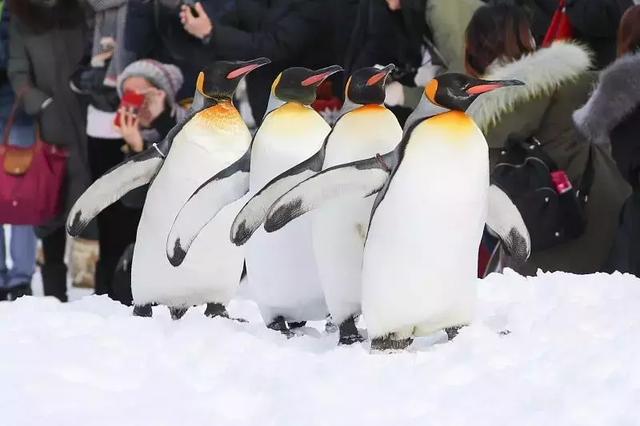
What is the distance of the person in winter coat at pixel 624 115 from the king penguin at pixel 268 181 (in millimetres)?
855

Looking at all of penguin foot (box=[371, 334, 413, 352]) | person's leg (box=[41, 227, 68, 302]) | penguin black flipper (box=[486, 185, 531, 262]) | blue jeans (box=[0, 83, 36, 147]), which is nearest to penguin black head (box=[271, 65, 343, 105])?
penguin black flipper (box=[486, 185, 531, 262])

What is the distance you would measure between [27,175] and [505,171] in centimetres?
173

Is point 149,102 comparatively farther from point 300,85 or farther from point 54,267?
point 300,85

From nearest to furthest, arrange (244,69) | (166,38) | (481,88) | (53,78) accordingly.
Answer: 1. (481,88)
2. (244,69)
3. (166,38)
4. (53,78)

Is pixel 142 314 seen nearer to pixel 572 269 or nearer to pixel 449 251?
pixel 449 251

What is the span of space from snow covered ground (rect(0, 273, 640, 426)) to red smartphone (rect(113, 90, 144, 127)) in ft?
4.77

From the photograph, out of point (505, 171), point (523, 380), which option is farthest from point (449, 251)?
point (505, 171)

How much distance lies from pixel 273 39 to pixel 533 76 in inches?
39.0

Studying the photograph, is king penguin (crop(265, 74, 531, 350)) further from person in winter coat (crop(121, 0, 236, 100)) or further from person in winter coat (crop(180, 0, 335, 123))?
person in winter coat (crop(121, 0, 236, 100))

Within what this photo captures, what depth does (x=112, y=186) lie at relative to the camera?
240 centimetres

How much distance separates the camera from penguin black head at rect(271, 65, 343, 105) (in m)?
2.21

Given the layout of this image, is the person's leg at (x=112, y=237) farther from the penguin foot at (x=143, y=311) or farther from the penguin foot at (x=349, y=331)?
the penguin foot at (x=349, y=331)

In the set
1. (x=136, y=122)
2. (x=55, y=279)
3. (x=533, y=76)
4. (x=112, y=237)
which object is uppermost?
(x=533, y=76)

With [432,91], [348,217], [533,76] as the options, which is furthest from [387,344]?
[533,76]
